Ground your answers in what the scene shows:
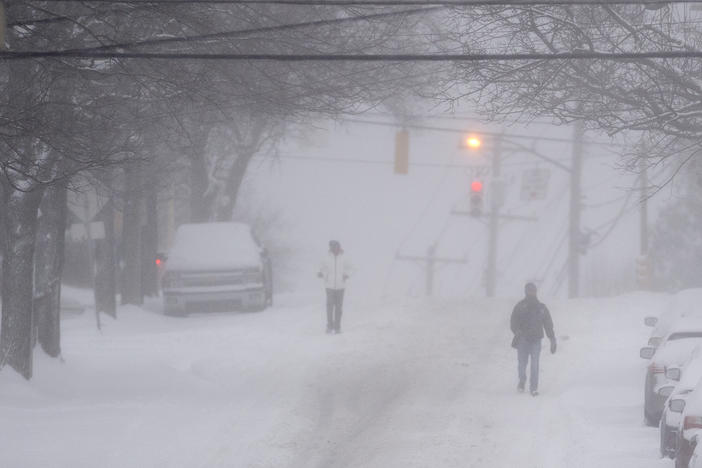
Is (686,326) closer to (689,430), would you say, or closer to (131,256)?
(689,430)

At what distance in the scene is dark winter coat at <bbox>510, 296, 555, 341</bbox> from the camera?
16484 mm

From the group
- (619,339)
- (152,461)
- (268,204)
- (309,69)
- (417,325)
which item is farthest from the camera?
(268,204)

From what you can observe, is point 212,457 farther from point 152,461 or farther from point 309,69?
point 309,69

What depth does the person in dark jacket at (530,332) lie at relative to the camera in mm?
16297

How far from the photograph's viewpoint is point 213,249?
26719 mm

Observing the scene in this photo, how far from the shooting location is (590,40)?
13.0m

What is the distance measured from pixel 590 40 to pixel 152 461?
665 centimetres

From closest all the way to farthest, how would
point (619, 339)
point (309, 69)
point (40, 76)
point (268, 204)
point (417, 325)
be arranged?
point (40, 76) → point (309, 69) → point (619, 339) → point (417, 325) → point (268, 204)

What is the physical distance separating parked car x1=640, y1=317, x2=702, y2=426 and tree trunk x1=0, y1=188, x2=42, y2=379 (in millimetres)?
7954

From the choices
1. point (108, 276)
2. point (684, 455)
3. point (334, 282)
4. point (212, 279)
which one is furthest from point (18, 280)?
point (212, 279)

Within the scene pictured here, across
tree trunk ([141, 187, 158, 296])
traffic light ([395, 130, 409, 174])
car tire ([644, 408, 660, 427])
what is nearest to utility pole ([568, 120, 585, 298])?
traffic light ([395, 130, 409, 174])

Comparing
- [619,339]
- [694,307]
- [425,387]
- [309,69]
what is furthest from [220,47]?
[619,339]

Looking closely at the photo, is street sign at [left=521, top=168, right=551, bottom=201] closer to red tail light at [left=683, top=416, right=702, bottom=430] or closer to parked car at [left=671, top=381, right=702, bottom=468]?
parked car at [left=671, top=381, right=702, bottom=468]

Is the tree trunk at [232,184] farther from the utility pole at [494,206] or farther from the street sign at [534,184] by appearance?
the street sign at [534,184]
